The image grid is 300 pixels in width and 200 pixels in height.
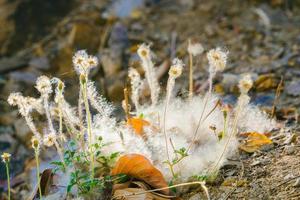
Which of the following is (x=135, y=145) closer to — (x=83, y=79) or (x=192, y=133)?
(x=192, y=133)

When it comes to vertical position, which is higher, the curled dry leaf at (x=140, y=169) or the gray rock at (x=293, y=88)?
the gray rock at (x=293, y=88)

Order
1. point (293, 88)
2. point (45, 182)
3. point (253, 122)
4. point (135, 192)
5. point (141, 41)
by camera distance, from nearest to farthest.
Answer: point (135, 192), point (45, 182), point (253, 122), point (293, 88), point (141, 41)

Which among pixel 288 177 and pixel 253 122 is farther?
pixel 253 122

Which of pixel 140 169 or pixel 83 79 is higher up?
pixel 83 79

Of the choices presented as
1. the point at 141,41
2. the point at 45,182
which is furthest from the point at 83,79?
the point at 141,41

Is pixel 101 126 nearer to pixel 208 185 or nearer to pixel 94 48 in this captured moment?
A: pixel 208 185

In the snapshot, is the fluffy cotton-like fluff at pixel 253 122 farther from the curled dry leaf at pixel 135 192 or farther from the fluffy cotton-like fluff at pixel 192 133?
the curled dry leaf at pixel 135 192

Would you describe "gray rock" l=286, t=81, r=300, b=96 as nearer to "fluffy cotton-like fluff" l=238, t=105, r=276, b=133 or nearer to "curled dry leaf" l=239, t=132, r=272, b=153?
"fluffy cotton-like fluff" l=238, t=105, r=276, b=133

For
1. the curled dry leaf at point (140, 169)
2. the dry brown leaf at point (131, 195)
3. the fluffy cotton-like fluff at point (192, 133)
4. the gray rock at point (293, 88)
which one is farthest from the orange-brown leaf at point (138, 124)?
the gray rock at point (293, 88)
